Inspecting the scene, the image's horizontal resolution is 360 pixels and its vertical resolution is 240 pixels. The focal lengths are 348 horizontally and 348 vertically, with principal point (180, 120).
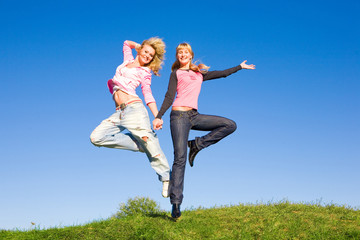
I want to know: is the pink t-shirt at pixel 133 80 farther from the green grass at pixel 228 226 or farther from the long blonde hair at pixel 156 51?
the green grass at pixel 228 226

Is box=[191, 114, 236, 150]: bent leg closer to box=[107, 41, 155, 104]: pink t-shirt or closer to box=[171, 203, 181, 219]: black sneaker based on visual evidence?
box=[107, 41, 155, 104]: pink t-shirt

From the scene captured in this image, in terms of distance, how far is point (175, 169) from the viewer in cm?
791

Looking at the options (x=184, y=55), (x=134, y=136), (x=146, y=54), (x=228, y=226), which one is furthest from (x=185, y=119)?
(x=228, y=226)

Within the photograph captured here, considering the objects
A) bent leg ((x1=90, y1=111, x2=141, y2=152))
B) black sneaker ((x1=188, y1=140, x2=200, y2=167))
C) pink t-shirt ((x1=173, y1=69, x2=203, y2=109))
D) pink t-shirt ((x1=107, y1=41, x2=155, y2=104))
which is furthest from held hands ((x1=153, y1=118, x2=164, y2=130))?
black sneaker ((x1=188, y1=140, x2=200, y2=167))

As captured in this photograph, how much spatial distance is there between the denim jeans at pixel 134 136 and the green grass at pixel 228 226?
1.44 m

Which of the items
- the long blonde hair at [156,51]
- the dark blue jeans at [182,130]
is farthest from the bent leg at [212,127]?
the long blonde hair at [156,51]

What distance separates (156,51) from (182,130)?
2379mm

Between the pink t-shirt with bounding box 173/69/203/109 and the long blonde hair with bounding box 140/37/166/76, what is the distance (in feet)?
2.97

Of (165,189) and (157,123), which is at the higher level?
(157,123)

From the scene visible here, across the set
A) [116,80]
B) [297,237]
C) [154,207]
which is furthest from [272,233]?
[154,207]

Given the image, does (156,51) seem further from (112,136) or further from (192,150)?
(192,150)

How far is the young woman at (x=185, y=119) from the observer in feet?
25.7

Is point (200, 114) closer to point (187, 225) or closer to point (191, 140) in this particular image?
point (191, 140)

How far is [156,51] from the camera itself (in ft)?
29.2
